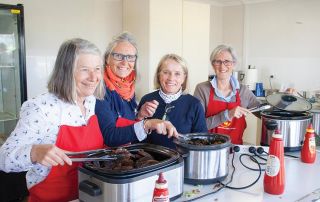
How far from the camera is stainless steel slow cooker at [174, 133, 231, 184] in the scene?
1.16m

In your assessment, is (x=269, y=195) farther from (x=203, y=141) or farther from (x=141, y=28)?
(x=141, y=28)

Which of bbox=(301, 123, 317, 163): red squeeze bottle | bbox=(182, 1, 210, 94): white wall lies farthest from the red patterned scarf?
bbox=(182, 1, 210, 94): white wall

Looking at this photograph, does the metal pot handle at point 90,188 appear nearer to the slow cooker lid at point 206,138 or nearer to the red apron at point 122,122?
the slow cooker lid at point 206,138

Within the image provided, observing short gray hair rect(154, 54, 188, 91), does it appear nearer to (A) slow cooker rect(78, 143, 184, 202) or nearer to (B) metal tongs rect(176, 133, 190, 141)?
(B) metal tongs rect(176, 133, 190, 141)

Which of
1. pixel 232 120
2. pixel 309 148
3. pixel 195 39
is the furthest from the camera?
pixel 195 39

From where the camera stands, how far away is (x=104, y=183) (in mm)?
937

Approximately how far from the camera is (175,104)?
1.69 metres

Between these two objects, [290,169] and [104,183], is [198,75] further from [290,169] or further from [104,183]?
[104,183]

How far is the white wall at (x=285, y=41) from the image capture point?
381cm

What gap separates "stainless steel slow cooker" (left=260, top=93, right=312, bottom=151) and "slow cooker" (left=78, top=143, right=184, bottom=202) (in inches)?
26.9

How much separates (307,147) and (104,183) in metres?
1.01

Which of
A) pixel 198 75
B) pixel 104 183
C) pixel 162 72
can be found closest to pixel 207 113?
pixel 162 72

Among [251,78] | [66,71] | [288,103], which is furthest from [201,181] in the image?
[251,78]

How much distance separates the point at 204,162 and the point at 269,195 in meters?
0.26
